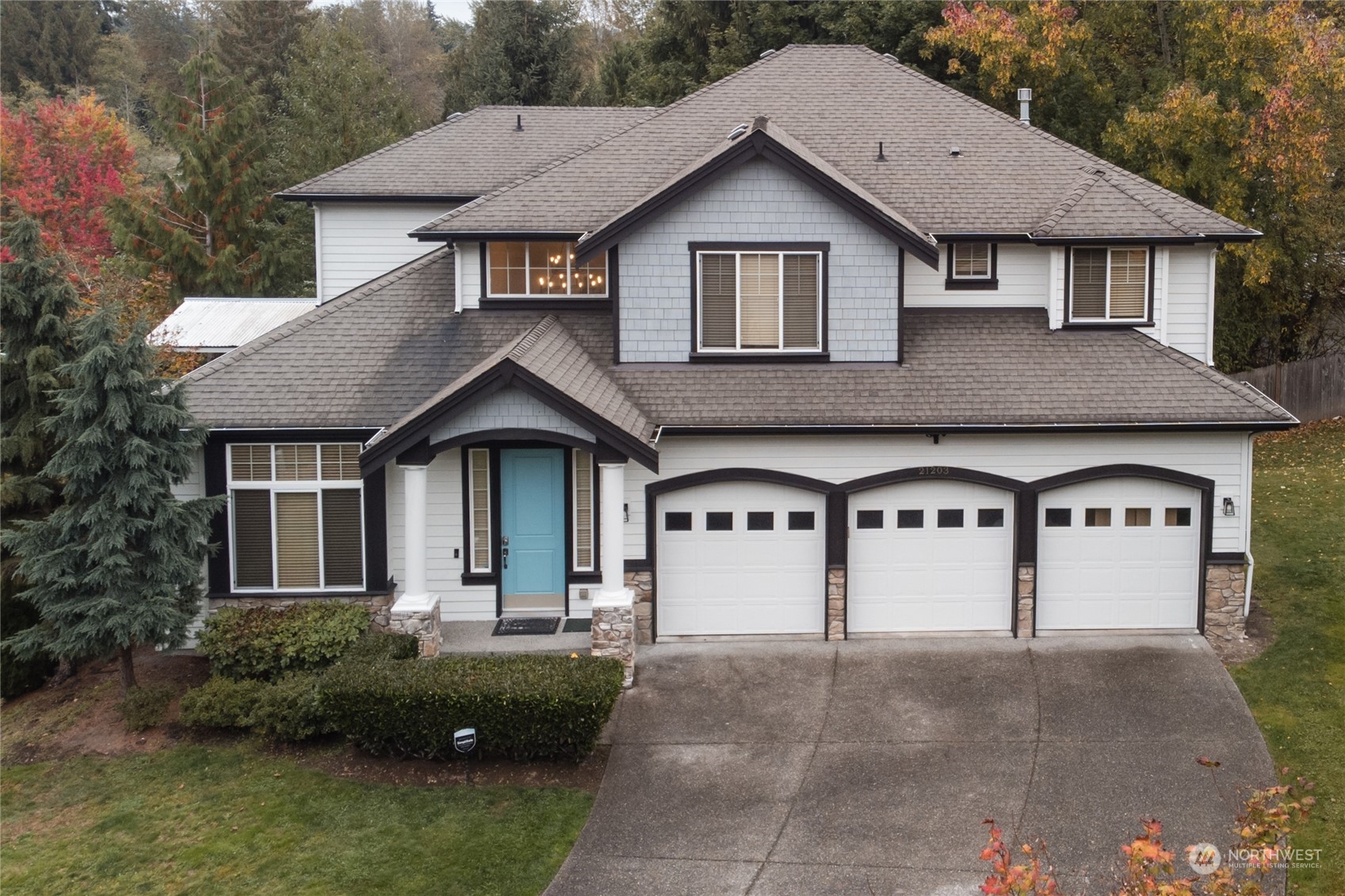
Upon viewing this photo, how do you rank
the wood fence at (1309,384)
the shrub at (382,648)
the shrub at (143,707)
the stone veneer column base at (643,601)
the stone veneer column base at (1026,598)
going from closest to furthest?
1. the shrub at (382,648)
2. the shrub at (143,707)
3. the stone veneer column base at (643,601)
4. the stone veneer column base at (1026,598)
5. the wood fence at (1309,384)

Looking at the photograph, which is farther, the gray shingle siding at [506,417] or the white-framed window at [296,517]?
the white-framed window at [296,517]

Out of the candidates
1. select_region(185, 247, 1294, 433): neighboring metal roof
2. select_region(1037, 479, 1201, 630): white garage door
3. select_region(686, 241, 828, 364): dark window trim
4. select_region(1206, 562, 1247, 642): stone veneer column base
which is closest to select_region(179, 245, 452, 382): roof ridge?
select_region(185, 247, 1294, 433): neighboring metal roof

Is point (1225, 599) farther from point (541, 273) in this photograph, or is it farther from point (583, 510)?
point (541, 273)

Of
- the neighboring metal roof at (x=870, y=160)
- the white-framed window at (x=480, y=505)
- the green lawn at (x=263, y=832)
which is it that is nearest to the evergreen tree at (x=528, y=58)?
the neighboring metal roof at (x=870, y=160)

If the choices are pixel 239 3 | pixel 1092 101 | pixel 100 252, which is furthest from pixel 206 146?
pixel 1092 101

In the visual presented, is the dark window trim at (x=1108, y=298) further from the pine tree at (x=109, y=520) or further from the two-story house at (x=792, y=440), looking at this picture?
the pine tree at (x=109, y=520)
